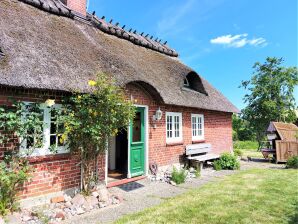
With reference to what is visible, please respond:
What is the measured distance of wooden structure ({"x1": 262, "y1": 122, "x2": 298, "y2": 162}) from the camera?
1315 centimetres

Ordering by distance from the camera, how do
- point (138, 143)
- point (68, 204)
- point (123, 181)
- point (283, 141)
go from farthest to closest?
point (283, 141) < point (138, 143) < point (123, 181) < point (68, 204)

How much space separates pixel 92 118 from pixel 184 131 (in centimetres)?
576

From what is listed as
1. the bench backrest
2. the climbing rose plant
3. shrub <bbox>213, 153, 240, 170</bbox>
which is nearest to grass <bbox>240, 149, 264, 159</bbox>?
shrub <bbox>213, 153, 240, 170</bbox>

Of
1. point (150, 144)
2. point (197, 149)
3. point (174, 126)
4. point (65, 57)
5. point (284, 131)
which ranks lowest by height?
point (197, 149)

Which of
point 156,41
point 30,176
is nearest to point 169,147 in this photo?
point 30,176

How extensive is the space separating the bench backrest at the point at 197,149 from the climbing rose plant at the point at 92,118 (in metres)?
4.95

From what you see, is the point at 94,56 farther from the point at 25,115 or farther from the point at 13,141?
the point at 13,141

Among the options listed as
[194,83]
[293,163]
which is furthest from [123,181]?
[293,163]

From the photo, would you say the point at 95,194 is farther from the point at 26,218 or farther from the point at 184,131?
the point at 184,131

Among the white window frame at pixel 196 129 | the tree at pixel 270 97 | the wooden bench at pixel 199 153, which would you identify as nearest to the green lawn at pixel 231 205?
the wooden bench at pixel 199 153

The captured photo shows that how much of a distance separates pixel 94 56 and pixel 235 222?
19.2 ft

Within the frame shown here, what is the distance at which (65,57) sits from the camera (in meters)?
6.67

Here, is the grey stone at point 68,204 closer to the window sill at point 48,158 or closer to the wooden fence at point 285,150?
the window sill at point 48,158

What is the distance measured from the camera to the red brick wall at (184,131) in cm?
Answer: 889
